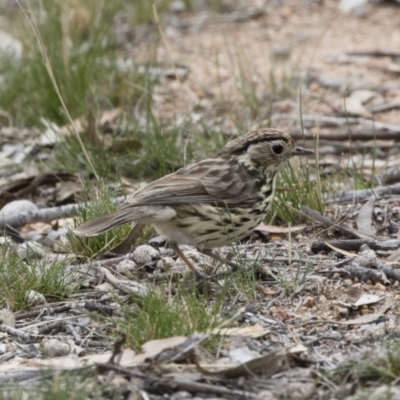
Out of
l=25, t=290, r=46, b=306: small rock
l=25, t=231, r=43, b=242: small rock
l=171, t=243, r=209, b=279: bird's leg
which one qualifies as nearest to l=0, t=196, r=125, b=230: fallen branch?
l=25, t=231, r=43, b=242: small rock

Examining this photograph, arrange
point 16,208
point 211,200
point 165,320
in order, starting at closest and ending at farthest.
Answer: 1. point 165,320
2. point 211,200
3. point 16,208

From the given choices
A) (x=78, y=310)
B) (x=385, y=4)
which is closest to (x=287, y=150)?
(x=78, y=310)

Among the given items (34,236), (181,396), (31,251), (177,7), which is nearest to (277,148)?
(31,251)

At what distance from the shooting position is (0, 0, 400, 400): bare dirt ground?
4.82 meters

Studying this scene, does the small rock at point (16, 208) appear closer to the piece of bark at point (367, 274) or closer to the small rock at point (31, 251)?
the small rock at point (31, 251)

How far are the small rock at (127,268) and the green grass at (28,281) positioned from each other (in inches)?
13.9

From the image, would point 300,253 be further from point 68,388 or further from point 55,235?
point 68,388

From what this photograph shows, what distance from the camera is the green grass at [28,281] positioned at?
609 centimetres

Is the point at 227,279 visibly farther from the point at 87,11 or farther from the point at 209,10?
the point at 209,10

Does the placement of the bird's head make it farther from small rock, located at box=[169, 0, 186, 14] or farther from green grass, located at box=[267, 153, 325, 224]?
small rock, located at box=[169, 0, 186, 14]

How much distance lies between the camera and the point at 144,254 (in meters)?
6.74

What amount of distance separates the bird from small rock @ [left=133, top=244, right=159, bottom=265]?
0.29 m

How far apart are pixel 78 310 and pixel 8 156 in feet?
13.6

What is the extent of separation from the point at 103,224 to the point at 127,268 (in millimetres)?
467
